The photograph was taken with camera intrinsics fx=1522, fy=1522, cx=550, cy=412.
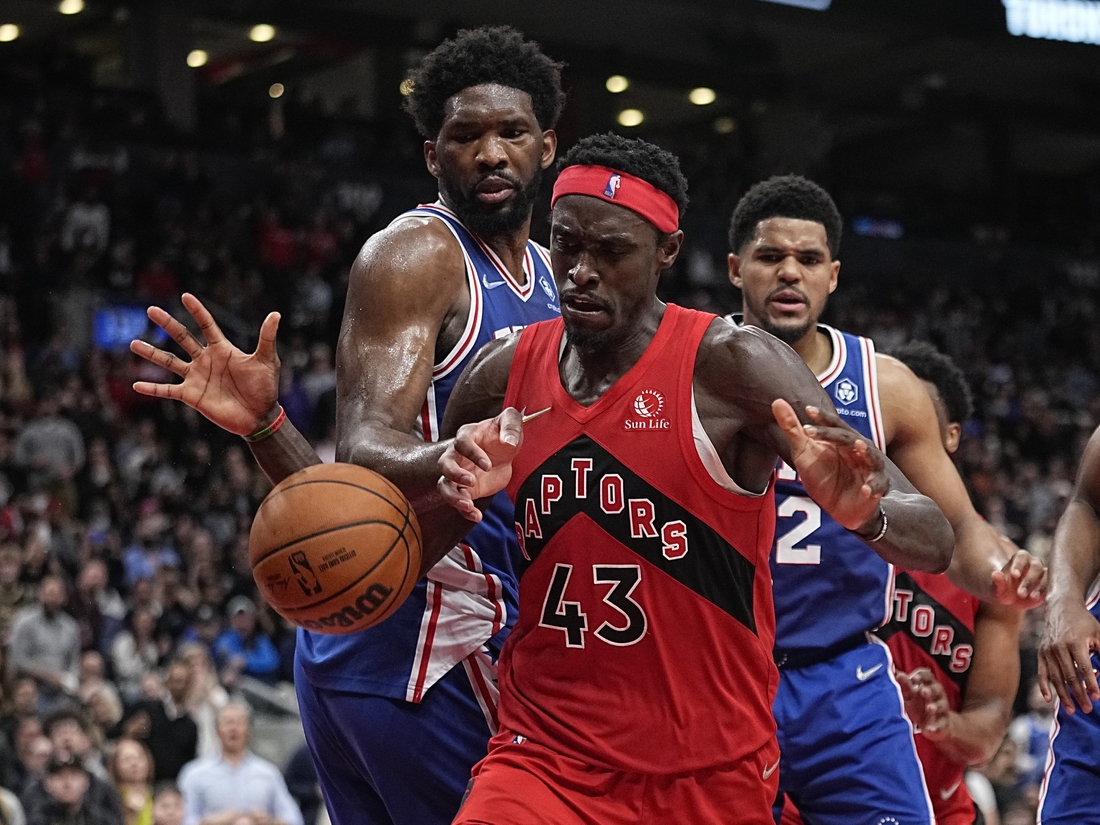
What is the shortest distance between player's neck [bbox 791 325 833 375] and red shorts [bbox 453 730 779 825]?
6.01ft

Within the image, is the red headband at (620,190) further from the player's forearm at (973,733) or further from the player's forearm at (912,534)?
the player's forearm at (973,733)

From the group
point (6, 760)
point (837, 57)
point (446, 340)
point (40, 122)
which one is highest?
point (837, 57)

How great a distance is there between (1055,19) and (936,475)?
1808 centimetres

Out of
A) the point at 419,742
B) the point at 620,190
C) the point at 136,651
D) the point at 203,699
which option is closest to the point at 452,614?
the point at 419,742

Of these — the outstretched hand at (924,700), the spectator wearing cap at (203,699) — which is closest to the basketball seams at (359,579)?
the outstretched hand at (924,700)

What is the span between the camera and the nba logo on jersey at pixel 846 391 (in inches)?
193

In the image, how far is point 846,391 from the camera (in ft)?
16.2

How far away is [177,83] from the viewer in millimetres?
21125

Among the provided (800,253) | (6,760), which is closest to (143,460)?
(6,760)

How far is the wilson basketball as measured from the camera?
11.2ft

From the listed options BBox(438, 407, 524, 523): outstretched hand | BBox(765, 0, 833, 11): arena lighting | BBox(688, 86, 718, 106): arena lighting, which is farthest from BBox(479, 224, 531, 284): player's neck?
BBox(688, 86, 718, 106): arena lighting

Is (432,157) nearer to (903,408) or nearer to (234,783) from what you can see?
(903,408)

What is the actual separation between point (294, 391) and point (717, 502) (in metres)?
13.0

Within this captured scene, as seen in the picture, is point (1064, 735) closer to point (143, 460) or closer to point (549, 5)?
point (143, 460)
